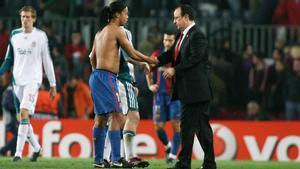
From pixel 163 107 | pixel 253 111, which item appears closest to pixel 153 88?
pixel 163 107

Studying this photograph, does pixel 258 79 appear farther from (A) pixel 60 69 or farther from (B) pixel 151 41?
(A) pixel 60 69

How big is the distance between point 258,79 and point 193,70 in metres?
10.3

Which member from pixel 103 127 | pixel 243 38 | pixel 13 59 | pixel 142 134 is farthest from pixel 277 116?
pixel 103 127

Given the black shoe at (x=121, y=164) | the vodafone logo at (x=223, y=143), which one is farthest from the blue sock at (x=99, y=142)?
the vodafone logo at (x=223, y=143)

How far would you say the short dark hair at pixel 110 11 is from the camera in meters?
15.7

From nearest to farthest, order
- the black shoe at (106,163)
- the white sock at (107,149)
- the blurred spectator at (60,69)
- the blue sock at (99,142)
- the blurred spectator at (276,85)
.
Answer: the blue sock at (99,142)
the black shoe at (106,163)
the white sock at (107,149)
the blurred spectator at (60,69)
the blurred spectator at (276,85)

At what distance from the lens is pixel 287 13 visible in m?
26.6

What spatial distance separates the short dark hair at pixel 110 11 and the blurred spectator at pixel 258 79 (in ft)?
32.9

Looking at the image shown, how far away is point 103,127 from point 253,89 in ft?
33.3

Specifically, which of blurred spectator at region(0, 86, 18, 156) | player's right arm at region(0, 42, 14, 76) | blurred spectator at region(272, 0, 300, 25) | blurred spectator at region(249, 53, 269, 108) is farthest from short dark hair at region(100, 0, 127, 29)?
blurred spectator at region(272, 0, 300, 25)

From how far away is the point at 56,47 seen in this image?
1000 inches

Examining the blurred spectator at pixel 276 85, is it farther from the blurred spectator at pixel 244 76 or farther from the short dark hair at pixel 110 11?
the short dark hair at pixel 110 11

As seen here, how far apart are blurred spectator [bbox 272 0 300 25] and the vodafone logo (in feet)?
13.1

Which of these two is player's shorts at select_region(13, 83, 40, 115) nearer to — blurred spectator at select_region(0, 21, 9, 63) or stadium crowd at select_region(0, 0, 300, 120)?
stadium crowd at select_region(0, 0, 300, 120)
